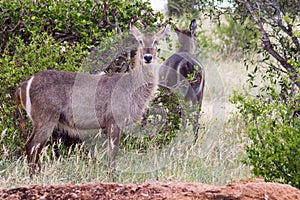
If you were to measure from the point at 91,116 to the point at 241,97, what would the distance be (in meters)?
1.84

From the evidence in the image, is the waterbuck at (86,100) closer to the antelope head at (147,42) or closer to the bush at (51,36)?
the antelope head at (147,42)

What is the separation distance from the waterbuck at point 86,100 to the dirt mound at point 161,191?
1.84 meters

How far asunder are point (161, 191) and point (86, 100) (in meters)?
2.40

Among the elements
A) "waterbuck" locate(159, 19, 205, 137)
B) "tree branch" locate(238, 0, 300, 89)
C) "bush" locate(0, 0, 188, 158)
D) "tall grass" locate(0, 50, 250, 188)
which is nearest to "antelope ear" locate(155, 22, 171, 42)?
"bush" locate(0, 0, 188, 158)

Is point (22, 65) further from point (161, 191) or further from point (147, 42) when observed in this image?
point (161, 191)

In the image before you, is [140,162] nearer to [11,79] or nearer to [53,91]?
[53,91]

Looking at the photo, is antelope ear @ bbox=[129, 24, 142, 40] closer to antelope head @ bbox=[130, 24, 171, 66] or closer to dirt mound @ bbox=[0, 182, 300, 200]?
antelope head @ bbox=[130, 24, 171, 66]

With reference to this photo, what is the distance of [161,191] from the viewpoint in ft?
11.0

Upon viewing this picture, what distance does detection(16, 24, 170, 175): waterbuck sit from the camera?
542 cm

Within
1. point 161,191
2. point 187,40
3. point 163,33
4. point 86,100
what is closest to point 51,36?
point 86,100

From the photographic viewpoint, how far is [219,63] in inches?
565

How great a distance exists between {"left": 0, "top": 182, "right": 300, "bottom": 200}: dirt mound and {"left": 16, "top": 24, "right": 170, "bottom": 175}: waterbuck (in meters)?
1.84

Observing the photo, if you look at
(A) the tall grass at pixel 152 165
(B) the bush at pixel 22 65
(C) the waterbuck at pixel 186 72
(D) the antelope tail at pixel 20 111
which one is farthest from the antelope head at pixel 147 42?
(D) the antelope tail at pixel 20 111

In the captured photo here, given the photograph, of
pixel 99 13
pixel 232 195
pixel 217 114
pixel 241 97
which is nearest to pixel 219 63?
pixel 217 114
